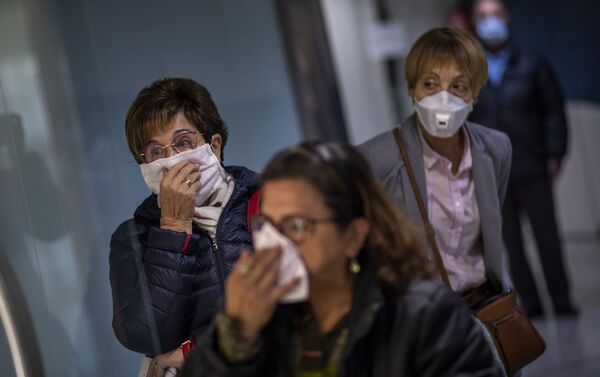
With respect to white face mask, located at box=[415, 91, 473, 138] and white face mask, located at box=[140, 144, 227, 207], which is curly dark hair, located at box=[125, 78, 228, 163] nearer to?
white face mask, located at box=[140, 144, 227, 207]

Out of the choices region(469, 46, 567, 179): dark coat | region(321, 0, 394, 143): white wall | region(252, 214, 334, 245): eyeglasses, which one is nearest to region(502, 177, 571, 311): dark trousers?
region(469, 46, 567, 179): dark coat

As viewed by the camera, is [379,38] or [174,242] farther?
[379,38]

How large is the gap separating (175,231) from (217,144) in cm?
35

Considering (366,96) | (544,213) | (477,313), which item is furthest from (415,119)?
(366,96)

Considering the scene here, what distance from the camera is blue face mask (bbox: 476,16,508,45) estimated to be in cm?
634

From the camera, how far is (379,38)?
8570 mm

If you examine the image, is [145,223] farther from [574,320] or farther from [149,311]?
[574,320]

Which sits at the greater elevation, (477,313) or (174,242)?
(174,242)

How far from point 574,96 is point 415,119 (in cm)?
599

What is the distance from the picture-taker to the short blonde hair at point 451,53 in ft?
11.5

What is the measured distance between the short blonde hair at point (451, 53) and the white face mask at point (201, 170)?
0.89m

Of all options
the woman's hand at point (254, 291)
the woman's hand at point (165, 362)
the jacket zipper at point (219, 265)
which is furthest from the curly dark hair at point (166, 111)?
the woman's hand at point (254, 291)

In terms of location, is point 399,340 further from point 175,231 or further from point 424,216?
point 424,216

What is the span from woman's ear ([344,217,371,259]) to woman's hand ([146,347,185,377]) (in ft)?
2.71
